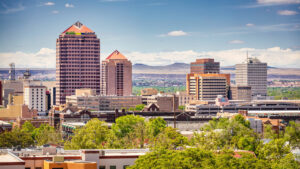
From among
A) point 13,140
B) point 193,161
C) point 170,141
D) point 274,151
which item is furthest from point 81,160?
point 13,140

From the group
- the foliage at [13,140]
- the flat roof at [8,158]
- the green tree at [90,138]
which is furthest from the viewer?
the foliage at [13,140]

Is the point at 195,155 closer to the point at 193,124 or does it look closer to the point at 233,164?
the point at 233,164

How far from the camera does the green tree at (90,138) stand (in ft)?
387

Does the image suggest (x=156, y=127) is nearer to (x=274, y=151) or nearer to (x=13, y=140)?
(x=13, y=140)

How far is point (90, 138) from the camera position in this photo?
129 metres

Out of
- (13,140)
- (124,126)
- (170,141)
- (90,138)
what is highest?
(170,141)

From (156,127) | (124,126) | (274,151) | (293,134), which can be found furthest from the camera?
(156,127)

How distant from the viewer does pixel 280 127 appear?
584 feet

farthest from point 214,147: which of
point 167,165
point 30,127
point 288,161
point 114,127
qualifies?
point 30,127

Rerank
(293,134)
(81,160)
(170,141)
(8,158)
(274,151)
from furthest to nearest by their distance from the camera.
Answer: (293,134), (170,141), (274,151), (8,158), (81,160)

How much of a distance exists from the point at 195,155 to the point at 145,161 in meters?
6.75

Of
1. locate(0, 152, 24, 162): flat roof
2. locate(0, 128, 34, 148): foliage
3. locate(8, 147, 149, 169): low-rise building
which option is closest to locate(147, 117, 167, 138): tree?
locate(0, 128, 34, 148): foliage

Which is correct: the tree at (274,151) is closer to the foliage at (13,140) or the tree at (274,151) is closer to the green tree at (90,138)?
the green tree at (90,138)

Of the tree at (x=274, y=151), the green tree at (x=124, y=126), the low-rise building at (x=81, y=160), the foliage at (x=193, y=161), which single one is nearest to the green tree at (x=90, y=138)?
the green tree at (x=124, y=126)
